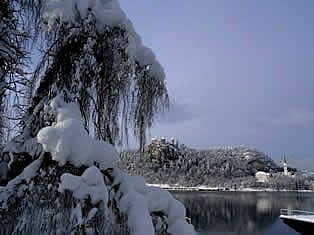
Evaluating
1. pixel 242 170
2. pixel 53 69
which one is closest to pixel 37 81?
pixel 53 69

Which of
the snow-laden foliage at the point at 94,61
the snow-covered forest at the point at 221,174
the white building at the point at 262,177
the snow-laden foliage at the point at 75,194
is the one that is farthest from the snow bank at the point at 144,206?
the white building at the point at 262,177

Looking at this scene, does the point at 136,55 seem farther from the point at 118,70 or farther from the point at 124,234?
the point at 124,234

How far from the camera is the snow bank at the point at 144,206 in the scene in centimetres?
137

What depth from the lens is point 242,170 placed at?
87875 mm

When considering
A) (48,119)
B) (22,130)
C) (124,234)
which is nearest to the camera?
(124,234)

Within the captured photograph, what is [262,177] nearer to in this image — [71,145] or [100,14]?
[100,14]

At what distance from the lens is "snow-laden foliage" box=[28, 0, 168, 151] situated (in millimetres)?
1751

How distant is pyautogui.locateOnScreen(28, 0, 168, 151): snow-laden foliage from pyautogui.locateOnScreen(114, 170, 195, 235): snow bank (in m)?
0.47

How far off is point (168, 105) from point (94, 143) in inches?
32.8

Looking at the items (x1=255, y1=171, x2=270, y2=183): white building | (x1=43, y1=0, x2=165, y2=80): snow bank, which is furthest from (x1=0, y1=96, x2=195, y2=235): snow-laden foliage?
(x1=255, y1=171, x2=270, y2=183): white building

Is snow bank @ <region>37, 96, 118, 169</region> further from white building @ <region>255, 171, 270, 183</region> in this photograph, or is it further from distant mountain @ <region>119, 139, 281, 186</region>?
white building @ <region>255, 171, 270, 183</region>

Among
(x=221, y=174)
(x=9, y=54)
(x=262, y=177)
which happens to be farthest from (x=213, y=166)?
(x=9, y=54)

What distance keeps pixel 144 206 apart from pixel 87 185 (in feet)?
0.96

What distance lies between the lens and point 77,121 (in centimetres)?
143
